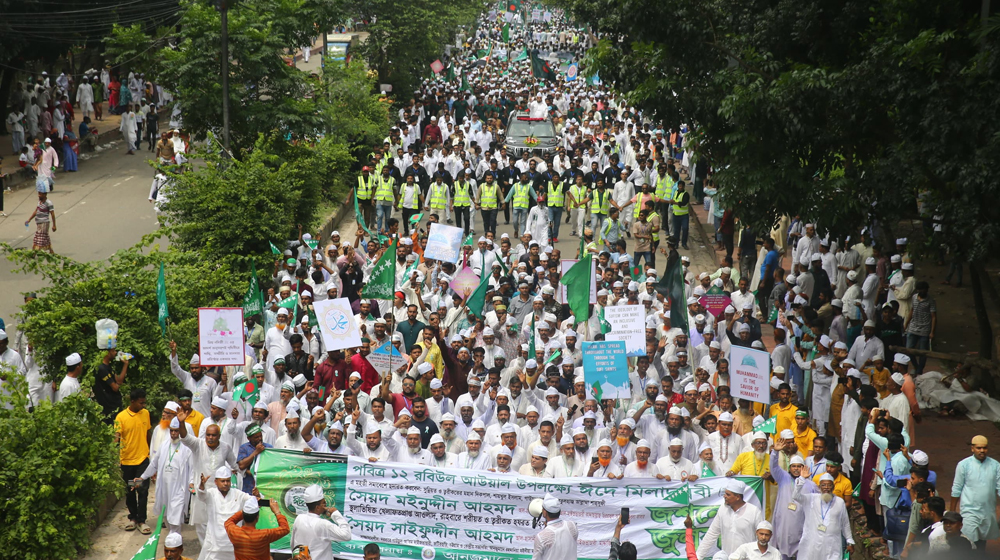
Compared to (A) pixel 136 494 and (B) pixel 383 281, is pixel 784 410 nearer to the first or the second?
(B) pixel 383 281

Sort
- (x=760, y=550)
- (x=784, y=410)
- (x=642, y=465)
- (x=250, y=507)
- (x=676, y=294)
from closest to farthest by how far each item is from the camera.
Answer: (x=760, y=550) → (x=250, y=507) → (x=642, y=465) → (x=784, y=410) → (x=676, y=294)

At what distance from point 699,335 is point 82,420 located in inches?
267

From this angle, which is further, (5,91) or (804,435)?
(5,91)

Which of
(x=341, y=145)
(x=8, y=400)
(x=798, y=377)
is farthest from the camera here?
(x=341, y=145)

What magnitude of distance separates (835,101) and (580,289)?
11.7 feet

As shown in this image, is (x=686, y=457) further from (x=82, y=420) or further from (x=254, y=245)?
(x=254, y=245)

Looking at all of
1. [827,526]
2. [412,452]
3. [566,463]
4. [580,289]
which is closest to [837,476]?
[827,526]

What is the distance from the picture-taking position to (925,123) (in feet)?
31.9

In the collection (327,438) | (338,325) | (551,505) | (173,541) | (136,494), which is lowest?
(136,494)

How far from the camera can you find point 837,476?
28.7 ft

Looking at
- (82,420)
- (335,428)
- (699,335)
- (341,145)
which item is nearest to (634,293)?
(699,335)

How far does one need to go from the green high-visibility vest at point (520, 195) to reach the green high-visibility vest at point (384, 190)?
2210mm

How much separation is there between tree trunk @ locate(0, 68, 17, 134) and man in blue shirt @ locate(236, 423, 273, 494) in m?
19.1

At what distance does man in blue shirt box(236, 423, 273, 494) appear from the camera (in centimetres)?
915
